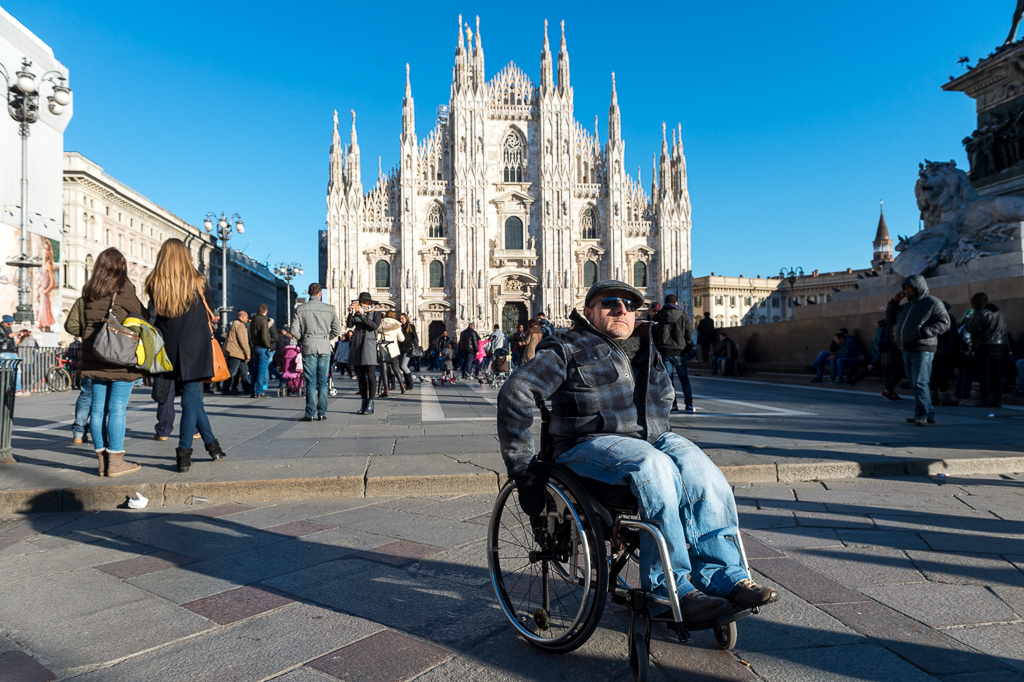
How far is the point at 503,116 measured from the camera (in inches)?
1736

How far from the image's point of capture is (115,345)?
4.22 meters

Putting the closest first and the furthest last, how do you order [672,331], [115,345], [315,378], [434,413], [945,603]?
[945,603]
[115,345]
[315,378]
[672,331]
[434,413]

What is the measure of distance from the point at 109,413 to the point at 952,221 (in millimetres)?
13233

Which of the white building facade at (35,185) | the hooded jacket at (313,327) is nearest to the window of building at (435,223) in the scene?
the white building facade at (35,185)

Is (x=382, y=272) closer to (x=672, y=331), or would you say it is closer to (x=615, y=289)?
(x=672, y=331)

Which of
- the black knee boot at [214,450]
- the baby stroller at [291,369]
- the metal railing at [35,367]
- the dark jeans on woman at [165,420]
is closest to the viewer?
the black knee boot at [214,450]

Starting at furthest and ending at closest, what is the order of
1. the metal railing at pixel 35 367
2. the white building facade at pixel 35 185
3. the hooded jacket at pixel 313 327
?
the white building facade at pixel 35 185
the metal railing at pixel 35 367
the hooded jacket at pixel 313 327

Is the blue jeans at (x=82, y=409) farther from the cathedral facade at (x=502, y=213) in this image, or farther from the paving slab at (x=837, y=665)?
the cathedral facade at (x=502, y=213)

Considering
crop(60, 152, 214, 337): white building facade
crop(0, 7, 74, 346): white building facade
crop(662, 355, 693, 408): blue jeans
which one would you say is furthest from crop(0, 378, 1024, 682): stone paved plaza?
crop(60, 152, 214, 337): white building facade

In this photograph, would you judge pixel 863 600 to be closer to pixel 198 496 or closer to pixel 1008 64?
pixel 198 496

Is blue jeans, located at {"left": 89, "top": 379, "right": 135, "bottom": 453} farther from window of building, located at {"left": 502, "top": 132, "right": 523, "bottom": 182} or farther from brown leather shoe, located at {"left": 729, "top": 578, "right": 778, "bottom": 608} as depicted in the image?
window of building, located at {"left": 502, "top": 132, "right": 523, "bottom": 182}

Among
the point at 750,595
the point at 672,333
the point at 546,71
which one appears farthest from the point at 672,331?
the point at 546,71

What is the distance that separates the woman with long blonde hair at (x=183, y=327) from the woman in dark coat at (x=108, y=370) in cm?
19

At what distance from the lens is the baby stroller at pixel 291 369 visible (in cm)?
1169
